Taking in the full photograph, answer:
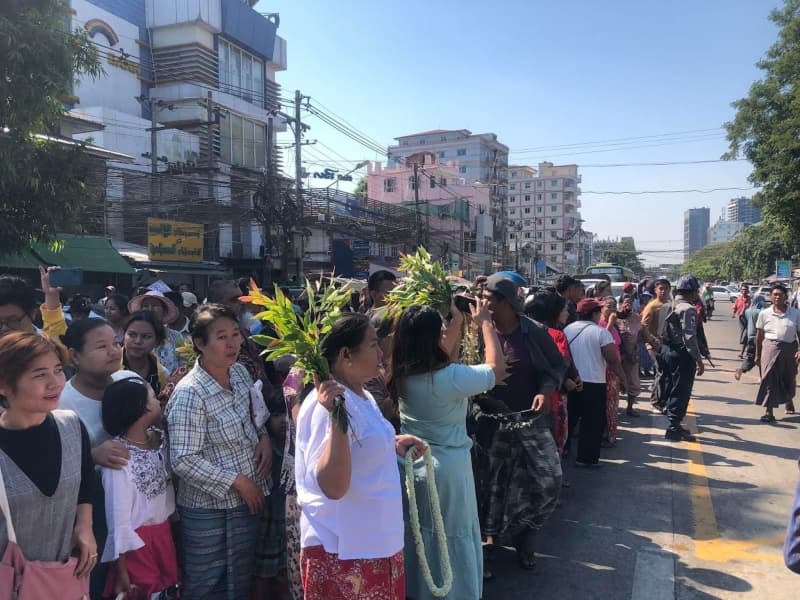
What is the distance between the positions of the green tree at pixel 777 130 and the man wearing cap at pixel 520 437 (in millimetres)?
15968

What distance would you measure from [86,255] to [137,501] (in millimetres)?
14620

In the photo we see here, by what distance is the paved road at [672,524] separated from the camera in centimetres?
347

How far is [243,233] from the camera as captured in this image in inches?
1025

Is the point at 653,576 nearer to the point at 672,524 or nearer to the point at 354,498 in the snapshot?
the point at 672,524

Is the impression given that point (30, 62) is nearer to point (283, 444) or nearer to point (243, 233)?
point (283, 444)

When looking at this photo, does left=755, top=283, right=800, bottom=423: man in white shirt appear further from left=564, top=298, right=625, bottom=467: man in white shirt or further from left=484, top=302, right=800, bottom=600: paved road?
left=564, top=298, right=625, bottom=467: man in white shirt

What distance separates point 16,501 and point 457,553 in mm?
1888

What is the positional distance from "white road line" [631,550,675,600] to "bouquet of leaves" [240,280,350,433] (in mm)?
2478

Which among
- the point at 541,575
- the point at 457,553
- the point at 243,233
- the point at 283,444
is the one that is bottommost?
the point at 541,575

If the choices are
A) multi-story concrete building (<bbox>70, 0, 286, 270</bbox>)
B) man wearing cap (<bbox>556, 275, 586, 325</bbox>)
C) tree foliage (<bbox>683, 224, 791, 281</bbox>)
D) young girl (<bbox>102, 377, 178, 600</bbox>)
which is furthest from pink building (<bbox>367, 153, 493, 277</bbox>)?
young girl (<bbox>102, 377, 178, 600</bbox>)

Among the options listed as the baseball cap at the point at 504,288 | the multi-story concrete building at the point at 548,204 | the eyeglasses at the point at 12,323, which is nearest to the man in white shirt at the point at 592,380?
the baseball cap at the point at 504,288

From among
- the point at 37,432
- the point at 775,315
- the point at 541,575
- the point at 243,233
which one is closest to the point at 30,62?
the point at 37,432

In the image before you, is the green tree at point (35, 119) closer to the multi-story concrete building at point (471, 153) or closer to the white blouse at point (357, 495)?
the white blouse at point (357, 495)

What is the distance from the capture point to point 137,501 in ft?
8.45
